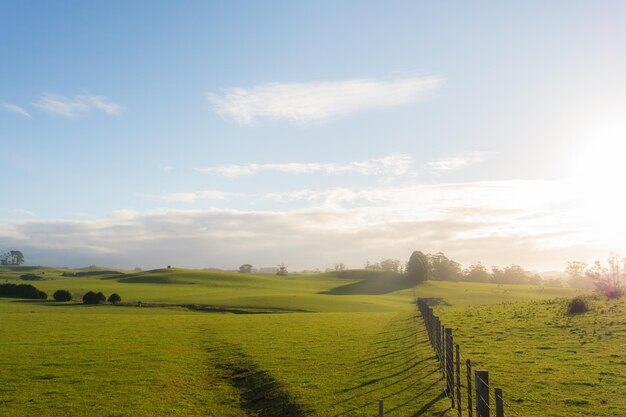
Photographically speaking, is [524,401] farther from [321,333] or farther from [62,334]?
[62,334]

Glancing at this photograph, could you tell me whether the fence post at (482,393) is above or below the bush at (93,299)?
above

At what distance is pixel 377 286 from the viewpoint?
499 feet

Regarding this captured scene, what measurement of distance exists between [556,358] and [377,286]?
125668 millimetres

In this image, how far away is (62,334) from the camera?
41344mm

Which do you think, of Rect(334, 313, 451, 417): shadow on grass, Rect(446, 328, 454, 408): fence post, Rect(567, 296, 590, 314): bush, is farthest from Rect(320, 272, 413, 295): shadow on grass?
Rect(446, 328, 454, 408): fence post

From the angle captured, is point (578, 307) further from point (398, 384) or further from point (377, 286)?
point (377, 286)

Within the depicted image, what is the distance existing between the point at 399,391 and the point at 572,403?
6.98 metres

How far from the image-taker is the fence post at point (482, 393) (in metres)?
12.3

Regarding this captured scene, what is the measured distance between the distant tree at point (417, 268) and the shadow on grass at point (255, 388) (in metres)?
127

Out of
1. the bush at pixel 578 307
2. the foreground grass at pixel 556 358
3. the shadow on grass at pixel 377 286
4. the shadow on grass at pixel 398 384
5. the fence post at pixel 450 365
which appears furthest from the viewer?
the shadow on grass at pixel 377 286

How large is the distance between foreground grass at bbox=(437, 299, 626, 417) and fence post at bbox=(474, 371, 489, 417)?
6.52 metres

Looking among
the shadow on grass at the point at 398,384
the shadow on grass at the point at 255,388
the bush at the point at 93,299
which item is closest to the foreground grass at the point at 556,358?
the shadow on grass at the point at 398,384

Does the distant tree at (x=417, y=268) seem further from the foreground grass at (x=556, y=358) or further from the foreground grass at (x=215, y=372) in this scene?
the foreground grass at (x=215, y=372)

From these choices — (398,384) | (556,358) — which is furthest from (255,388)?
(556,358)
